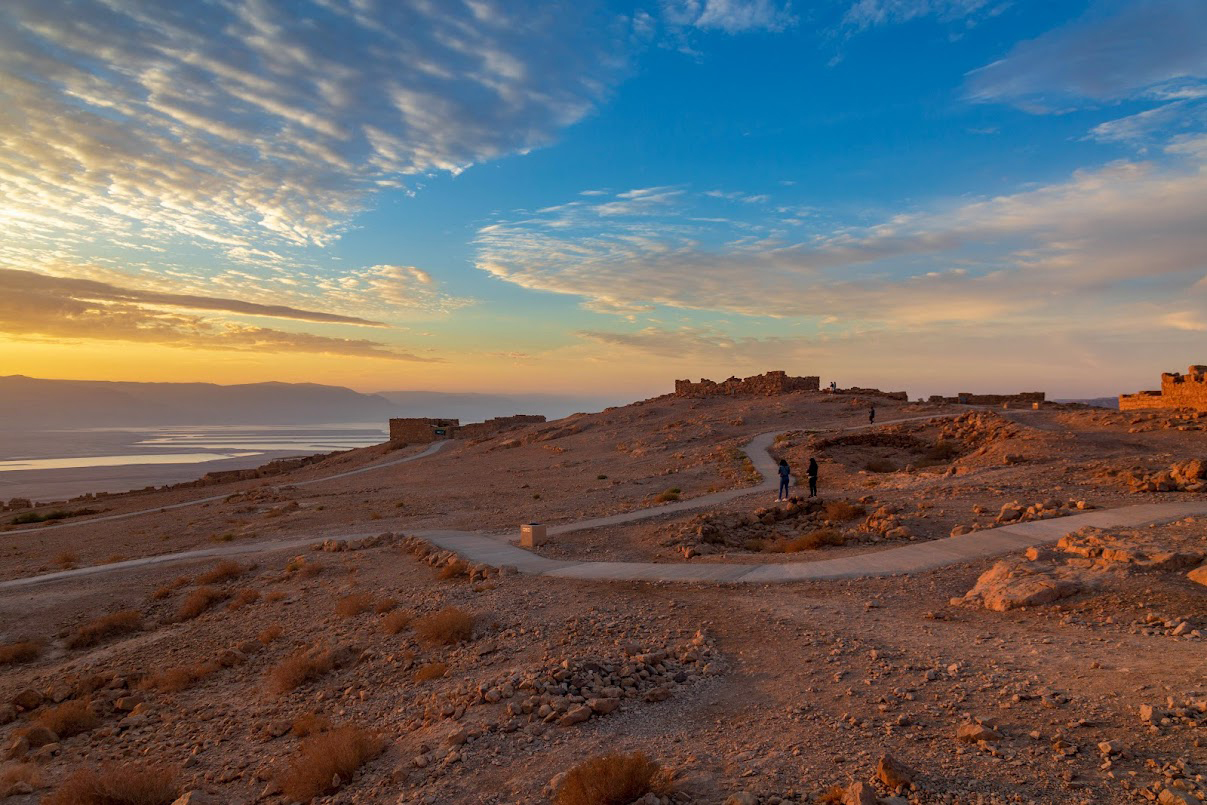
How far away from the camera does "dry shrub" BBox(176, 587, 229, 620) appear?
14.9 meters

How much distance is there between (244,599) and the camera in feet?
48.9

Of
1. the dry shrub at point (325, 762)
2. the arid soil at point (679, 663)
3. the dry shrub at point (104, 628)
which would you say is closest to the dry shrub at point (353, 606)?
the arid soil at point (679, 663)

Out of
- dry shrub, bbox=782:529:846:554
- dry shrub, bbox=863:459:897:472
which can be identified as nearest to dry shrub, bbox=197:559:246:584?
dry shrub, bbox=782:529:846:554

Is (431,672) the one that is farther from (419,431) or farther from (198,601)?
(419,431)

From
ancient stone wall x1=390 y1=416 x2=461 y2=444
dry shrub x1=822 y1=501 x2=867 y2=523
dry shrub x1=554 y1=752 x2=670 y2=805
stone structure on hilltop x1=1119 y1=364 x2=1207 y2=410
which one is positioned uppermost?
stone structure on hilltop x1=1119 y1=364 x2=1207 y2=410

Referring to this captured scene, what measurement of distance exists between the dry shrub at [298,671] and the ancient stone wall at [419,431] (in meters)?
49.7

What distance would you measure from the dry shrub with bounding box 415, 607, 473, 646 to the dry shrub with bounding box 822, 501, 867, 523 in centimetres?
1014

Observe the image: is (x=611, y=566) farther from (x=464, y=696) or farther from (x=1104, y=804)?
(x=1104, y=804)

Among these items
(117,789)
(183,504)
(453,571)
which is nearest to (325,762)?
(117,789)

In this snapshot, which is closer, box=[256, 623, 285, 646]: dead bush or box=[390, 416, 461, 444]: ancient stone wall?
box=[256, 623, 285, 646]: dead bush

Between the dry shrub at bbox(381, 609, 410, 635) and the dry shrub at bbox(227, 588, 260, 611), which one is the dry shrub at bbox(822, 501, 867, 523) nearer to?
the dry shrub at bbox(381, 609, 410, 635)

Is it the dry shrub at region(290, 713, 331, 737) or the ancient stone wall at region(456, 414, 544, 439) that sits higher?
the ancient stone wall at region(456, 414, 544, 439)

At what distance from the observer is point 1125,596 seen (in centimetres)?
891

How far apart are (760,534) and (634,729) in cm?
1109
